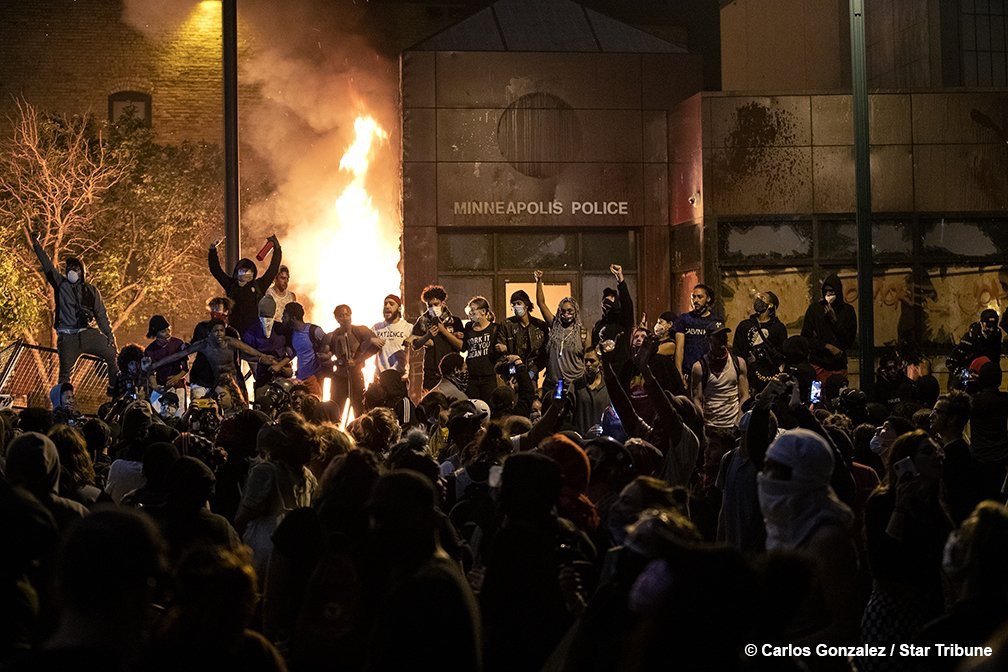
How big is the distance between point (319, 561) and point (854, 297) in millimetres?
20545

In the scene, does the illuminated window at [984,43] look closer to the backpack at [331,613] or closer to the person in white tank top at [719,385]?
the person in white tank top at [719,385]

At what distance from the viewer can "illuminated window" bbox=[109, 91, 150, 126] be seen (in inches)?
1395

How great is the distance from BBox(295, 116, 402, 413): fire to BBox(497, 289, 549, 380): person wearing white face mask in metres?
11.8

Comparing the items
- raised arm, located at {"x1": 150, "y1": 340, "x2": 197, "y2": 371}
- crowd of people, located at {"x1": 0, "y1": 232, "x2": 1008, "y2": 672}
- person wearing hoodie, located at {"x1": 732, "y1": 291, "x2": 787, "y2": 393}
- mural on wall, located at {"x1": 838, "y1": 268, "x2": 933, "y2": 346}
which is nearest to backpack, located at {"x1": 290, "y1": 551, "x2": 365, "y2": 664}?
crowd of people, located at {"x1": 0, "y1": 232, "x2": 1008, "y2": 672}

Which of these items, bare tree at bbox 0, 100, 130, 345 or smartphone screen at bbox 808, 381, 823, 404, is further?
bare tree at bbox 0, 100, 130, 345

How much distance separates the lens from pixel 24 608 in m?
4.42

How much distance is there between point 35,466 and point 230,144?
9968mm

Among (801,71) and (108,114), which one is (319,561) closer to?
(801,71)

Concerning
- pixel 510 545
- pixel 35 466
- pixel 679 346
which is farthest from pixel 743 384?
pixel 510 545

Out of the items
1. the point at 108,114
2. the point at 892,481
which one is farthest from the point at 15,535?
the point at 108,114

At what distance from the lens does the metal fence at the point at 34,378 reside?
55.6 feet

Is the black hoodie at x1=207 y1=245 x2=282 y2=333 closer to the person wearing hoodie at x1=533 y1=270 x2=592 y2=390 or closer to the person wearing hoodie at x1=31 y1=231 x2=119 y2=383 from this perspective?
the person wearing hoodie at x1=31 y1=231 x2=119 y2=383

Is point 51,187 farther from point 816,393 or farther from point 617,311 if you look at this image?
point 816,393

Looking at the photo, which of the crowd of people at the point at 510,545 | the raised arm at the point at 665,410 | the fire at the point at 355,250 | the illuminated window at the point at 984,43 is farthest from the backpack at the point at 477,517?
the illuminated window at the point at 984,43
